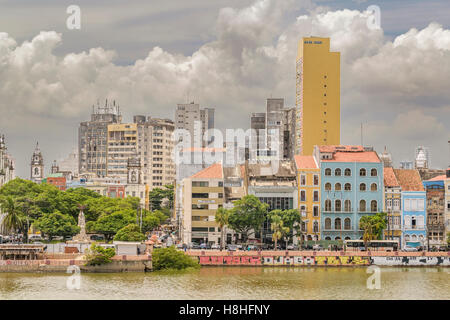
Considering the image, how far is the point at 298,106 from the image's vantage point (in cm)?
18900

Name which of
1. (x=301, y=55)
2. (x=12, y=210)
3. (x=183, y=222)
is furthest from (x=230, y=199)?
(x=301, y=55)

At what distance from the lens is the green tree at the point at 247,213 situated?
125250 millimetres

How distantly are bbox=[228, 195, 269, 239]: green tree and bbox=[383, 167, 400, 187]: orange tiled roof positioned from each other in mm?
21451

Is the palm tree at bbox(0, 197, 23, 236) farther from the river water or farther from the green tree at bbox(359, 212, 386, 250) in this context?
the green tree at bbox(359, 212, 386, 250)

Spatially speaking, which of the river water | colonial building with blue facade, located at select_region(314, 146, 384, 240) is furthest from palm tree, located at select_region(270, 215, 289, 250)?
the river water

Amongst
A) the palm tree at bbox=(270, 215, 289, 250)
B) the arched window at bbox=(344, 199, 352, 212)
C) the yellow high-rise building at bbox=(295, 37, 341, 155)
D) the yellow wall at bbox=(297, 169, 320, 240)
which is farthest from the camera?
the yellow high-rise building at bbox=(295, 37, 341, 155)

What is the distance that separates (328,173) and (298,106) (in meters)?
57.4

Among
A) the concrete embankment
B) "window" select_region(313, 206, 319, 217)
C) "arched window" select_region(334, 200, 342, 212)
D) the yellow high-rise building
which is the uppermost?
the yellow high-rise building

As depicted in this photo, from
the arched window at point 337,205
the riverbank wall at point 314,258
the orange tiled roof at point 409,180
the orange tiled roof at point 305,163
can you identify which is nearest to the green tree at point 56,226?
the riverbank wall at point 314,258

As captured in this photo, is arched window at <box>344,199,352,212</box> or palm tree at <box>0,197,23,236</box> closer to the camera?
palm tree at <box>0,197,23,236</box>

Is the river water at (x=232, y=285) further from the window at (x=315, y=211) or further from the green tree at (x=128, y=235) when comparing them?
the window at (x=315, y=211)

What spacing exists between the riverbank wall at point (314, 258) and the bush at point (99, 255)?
44.9 feet

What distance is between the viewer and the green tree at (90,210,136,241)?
132 meters
